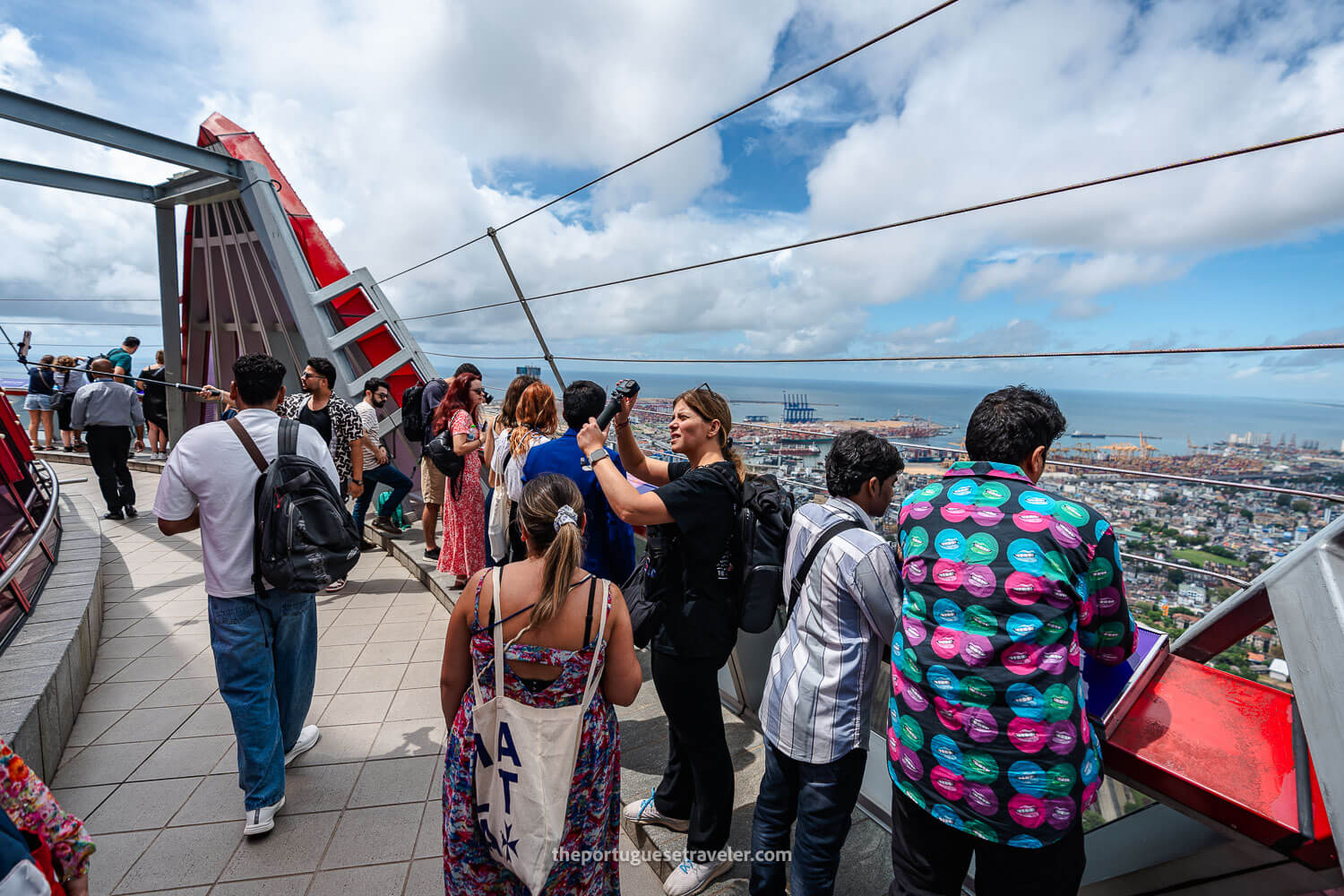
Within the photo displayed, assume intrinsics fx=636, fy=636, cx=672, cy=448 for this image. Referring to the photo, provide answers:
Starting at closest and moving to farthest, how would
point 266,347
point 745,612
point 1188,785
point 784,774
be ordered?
1. point 1188,785
2. point 784,774
3. point 745,612
4. point 266,347

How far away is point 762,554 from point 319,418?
137 inches

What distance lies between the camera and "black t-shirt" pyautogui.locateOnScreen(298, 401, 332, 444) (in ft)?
13.7

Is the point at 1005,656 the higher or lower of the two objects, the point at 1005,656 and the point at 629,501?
the lower

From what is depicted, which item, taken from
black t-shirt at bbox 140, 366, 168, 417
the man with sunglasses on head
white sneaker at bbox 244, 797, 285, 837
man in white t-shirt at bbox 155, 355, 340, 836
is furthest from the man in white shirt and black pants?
white sneaker at bbox 244, 797, 285, 837

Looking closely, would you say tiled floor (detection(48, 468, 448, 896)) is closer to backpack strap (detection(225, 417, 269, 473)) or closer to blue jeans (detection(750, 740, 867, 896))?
blue jeans (detection(750, 740, 867, 896))

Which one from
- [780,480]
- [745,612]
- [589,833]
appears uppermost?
[780,480]

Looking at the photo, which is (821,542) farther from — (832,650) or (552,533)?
(552,533)

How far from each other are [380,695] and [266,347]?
746 cm

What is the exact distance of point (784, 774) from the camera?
1819mm

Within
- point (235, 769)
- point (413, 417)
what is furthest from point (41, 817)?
point (413, 417)

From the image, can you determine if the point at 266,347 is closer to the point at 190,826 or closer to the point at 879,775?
the point at 190,826

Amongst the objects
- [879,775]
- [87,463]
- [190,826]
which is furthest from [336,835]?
[87,463]

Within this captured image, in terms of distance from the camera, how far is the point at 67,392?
9.52 meters

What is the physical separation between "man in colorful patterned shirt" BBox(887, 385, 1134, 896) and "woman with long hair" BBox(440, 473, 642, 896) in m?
0.75
